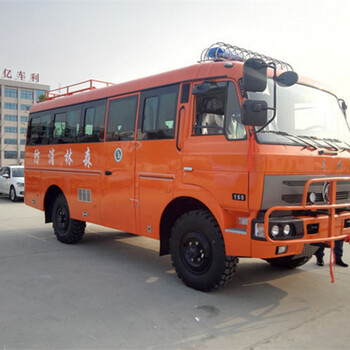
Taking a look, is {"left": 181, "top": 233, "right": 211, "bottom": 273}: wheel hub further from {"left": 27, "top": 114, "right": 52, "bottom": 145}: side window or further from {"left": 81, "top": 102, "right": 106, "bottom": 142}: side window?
{"left": 27, "top": 114, "right": 52, "bottom": 145}: side window

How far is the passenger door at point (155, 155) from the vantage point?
5703 mm

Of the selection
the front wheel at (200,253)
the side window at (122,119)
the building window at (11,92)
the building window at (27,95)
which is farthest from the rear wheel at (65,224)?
the building window at (27,95)

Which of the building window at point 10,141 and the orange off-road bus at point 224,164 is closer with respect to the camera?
the orange off-road bus at point 224,164

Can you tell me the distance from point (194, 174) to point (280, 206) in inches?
51.8

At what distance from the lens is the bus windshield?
4832 millimetres

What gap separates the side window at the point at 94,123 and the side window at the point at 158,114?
125 cm

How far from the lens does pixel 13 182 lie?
1736cm

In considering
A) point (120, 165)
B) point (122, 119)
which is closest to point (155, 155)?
point (120, 165)

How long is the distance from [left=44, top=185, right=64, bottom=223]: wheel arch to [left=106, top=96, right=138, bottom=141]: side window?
250 cm

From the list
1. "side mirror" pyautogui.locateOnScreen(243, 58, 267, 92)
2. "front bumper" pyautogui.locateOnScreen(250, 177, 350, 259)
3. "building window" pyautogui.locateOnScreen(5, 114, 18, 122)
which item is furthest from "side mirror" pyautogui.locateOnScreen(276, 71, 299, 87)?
"building window" pyautogui.locateOnScreen(5, 114, 18, 122)

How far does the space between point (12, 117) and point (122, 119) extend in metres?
91.4

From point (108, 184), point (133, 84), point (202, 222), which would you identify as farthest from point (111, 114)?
point (202, 222)

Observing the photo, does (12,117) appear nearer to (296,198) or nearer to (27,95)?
(27,95)

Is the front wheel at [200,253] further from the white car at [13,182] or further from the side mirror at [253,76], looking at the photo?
the white car at [13,182]
